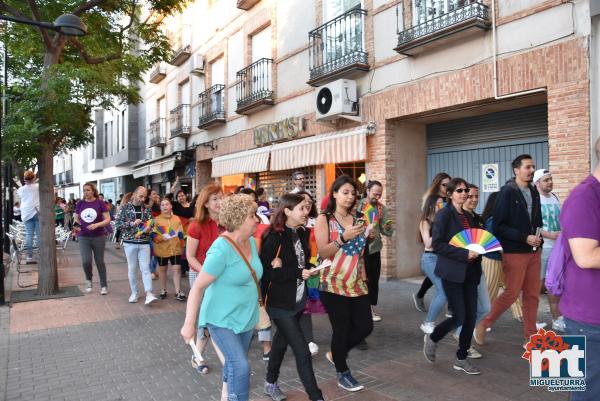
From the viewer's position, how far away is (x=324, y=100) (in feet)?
33.3

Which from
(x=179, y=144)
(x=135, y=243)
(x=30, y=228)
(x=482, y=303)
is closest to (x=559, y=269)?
(x=482, y=303)

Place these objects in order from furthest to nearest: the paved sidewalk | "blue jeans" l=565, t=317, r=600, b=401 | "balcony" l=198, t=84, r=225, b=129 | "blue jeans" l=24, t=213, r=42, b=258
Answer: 1. "balcony" l=198, t=84, r=225, b=129
2. "blue jeans" l=24, t=213, r=42, b=258
3. the paved sidewalk
4. "blue jeans" l=565, t=317, r=600, b=401

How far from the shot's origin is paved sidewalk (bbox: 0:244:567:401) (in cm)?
397

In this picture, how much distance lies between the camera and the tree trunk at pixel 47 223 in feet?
27.0

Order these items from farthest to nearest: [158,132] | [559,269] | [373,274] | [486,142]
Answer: [158,132] → [486,142] → [373,274] → [559,269]

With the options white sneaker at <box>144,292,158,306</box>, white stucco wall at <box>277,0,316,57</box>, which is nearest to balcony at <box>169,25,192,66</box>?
white stucco wall at <box>277,0,316,57</box>

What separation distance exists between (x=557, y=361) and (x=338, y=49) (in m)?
8.56

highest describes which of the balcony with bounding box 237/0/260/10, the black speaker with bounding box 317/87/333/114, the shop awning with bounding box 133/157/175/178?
the balcony with bounding box 237/0/260/10

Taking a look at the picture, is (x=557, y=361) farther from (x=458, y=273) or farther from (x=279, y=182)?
(x=279, y=182)

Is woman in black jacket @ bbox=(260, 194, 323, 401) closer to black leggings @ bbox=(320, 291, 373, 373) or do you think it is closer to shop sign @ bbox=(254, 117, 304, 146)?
black leggings @ bbox=(320, 291, 373, 373)

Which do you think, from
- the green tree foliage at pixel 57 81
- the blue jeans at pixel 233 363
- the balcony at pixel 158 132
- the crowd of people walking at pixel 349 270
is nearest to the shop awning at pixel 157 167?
the balcony at pixel 158 132

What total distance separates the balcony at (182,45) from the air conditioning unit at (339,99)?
975cm

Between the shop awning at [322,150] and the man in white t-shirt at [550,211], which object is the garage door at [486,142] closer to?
the shop awning at [322,150]

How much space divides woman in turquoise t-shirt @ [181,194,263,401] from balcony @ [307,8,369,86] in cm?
713
